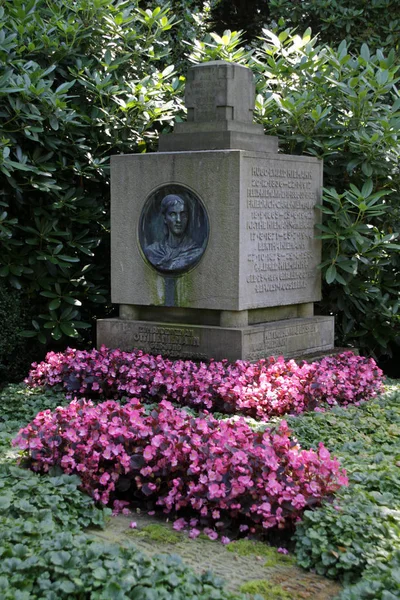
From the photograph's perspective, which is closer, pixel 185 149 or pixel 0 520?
pixel 0 520

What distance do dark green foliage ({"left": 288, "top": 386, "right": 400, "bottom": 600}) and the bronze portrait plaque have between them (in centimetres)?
234

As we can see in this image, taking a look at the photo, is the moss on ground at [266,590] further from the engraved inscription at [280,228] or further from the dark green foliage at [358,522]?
the engraved inscription at [280,228]

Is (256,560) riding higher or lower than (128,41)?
lower

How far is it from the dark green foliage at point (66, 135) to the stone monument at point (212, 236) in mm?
738

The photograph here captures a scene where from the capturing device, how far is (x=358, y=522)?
3842 millimetres

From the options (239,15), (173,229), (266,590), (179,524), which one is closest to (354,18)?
(239,15)

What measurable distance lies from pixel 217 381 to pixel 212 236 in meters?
Result: 1.38

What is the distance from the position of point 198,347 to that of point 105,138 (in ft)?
8.93

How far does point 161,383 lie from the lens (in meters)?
6.46

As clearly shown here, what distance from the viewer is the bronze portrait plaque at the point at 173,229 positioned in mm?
7227

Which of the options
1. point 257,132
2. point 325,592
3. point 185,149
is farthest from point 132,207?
point 325,592

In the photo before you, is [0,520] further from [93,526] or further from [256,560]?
[256,560]

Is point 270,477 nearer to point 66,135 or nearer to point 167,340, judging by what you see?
point 167,340

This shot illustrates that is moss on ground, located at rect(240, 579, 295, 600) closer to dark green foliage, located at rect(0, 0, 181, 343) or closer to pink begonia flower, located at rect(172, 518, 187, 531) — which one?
pink begonia flower, located at rect(172, 518, 187, 531)
